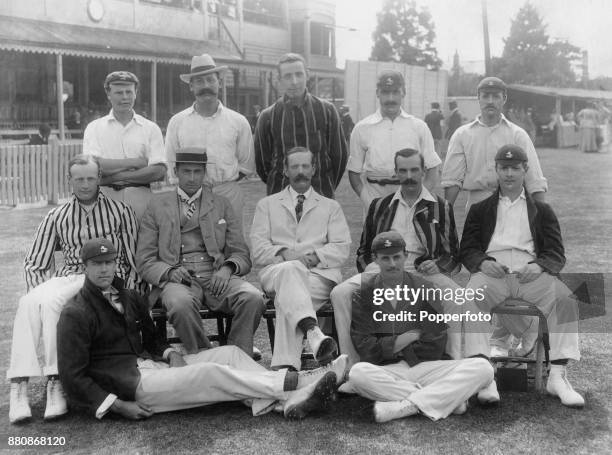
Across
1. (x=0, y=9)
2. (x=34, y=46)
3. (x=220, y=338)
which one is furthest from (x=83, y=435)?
(x=0, y=9)

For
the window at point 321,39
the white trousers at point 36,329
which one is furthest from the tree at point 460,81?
the white trousers at point 36,329

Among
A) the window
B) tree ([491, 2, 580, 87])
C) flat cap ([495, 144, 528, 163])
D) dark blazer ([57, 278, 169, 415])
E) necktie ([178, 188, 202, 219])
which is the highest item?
tree ([491, 2, 580, 87])

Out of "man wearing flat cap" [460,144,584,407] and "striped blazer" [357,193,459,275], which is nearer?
"man wearing flat cap" [460,144,584,407]

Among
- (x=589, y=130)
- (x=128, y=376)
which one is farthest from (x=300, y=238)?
(x=589, y=130)

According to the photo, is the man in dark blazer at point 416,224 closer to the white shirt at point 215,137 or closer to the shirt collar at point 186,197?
the shirt collar at point 186,197

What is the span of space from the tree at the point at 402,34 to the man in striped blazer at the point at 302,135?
48.7m

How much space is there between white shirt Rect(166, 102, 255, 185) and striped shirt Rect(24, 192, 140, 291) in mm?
1018

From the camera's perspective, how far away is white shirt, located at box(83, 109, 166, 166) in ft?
17.5

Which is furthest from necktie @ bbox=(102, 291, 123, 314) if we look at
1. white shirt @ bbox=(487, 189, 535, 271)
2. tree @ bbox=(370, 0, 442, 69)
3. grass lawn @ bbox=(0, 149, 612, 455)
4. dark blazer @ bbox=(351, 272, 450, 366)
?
tree @ bbox=(370, 0, 442, 69)

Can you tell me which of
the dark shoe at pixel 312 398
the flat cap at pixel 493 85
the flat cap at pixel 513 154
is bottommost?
the dark shoe at pixel 312 398

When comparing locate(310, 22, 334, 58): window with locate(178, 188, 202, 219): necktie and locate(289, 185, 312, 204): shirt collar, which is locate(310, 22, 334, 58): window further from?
locate(178, 188, 202, 219): necktie

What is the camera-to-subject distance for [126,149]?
5336 mm

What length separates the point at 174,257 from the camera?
15.1 ft

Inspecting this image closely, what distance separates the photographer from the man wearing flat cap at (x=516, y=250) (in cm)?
429
